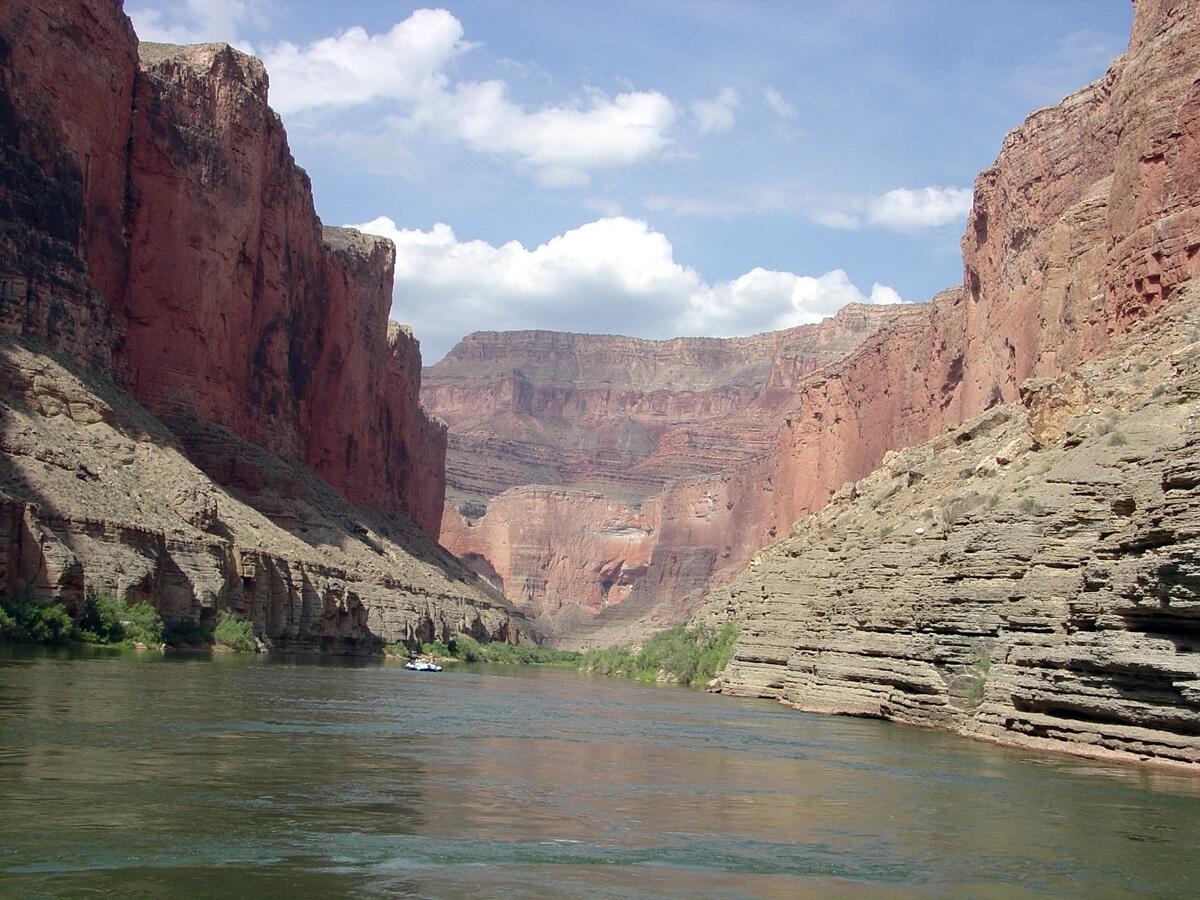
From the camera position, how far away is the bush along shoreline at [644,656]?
63.4 m

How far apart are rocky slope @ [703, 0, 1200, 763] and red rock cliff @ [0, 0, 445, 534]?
112ft

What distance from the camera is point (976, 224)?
274 feet

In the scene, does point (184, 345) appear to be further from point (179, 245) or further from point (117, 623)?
point (117, 623)

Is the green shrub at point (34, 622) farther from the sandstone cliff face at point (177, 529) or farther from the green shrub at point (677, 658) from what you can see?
the green shrub at point (677, 658)

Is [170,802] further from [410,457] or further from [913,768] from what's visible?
[410,457]

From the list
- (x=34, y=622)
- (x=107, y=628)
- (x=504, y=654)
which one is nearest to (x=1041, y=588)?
(x=34, y=622)

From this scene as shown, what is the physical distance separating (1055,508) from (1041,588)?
7.08 feet

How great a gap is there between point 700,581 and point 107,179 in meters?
99.3

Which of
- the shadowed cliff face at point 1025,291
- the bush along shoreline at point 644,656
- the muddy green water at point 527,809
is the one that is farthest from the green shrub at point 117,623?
the shadowed cliff face at point 1025,291

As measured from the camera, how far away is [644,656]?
265 ft

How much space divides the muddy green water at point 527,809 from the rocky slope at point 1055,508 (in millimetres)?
1402

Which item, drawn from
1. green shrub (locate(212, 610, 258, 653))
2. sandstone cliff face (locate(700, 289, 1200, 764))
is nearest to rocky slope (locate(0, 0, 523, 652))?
green shrub (locate(212, 610, 258, 653))

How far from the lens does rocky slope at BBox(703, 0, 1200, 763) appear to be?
76.2ft

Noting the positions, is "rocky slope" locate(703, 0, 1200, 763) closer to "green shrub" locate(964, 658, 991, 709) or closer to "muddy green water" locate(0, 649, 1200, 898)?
"green shrub" locate(964, 658, 991, 709)
